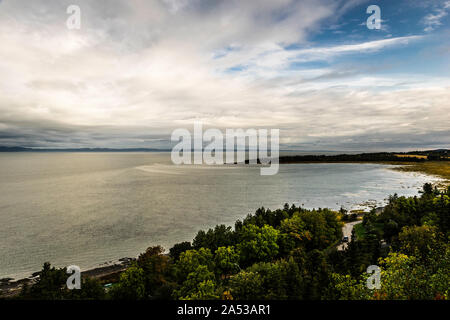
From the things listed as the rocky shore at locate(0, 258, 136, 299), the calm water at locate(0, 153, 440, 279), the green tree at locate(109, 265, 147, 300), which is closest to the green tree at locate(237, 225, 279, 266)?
the green tree at locate(109, 265, 147, 300)

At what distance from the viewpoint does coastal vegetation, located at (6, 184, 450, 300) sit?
15.6 metres

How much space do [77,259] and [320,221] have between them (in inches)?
1390

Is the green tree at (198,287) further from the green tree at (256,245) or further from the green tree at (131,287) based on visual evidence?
the green tree at (256,245)

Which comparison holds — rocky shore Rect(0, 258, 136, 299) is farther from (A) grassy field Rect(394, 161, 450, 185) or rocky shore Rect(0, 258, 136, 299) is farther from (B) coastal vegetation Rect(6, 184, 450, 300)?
(A) grassy field Rect(394, 161, 450, 185)

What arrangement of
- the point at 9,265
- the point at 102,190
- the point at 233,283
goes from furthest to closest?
the point at 102,190 → the point at 9,265 → the point at 233,283

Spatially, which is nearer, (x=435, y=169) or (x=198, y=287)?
(x=198, y=287)

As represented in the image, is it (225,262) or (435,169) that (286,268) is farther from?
(435,169)

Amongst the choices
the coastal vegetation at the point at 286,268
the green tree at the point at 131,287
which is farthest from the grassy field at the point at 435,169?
the green tree at the point at 131,287

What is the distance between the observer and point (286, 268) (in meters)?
21.4

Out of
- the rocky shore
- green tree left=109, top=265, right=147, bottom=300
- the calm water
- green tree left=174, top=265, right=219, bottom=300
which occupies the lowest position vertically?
the rocky shore

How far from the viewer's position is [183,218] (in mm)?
56156

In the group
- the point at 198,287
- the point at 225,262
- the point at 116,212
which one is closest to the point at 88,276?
the point at 225,262
